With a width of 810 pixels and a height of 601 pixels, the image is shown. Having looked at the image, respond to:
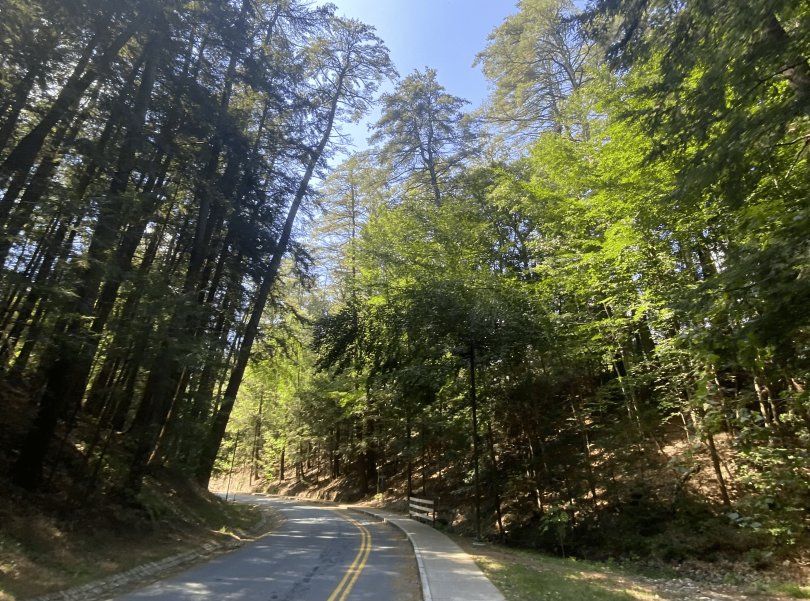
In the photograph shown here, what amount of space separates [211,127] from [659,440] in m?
15.6

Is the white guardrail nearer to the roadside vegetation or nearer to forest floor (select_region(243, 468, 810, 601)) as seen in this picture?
the roadside vegetation

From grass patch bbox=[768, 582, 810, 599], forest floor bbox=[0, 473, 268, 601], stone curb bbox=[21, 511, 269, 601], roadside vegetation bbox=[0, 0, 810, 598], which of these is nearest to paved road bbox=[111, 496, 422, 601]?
stone curb bbox=[21, 511, 269, 601]

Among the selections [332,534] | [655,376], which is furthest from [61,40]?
[655,376]

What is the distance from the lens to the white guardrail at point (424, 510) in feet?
55.3

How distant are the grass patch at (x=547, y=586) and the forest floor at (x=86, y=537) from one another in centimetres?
658

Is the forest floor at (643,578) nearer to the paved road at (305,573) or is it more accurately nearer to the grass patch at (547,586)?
the grass patch at (547,586)

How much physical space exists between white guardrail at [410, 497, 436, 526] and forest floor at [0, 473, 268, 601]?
263 inches

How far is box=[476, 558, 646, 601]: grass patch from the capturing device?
6.89 m

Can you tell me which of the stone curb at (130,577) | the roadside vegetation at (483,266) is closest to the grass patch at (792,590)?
the roadside vegetation at (483,266)

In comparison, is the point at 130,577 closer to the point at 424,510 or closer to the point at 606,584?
the point at 606,584

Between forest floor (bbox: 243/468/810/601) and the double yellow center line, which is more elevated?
forest floor (bbox: 243/468/810/601)

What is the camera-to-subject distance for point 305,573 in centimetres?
847

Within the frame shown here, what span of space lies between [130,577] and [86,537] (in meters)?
1.90

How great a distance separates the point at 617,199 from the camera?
10.9 meters
